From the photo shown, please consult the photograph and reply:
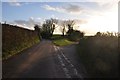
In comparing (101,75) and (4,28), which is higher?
(4,28)

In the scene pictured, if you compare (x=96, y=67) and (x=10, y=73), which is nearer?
(x=10, y=73)

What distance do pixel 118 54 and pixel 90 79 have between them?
81.9 inches

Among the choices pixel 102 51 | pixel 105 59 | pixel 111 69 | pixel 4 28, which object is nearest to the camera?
pixel 111 69

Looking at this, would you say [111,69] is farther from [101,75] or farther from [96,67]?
[96,67]

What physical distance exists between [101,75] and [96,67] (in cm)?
169

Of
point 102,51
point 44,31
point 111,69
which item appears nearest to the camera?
point 111,69

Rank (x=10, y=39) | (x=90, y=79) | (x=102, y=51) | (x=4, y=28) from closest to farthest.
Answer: (x=90, y=79) → (x=102, y=51) → (x=4, y=28) → (x=10, y=39)

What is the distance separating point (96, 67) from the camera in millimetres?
14133

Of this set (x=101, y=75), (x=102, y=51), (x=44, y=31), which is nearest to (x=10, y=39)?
(x=102, y=51)

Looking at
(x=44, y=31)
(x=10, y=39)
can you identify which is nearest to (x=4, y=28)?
(x=10, y=39)

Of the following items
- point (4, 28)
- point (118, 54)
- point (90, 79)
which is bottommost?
point (90, 79)

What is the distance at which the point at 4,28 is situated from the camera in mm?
A: 22906

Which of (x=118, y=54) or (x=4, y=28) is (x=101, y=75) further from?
(x=4, y=28)

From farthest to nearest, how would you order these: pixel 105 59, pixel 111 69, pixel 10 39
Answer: pixel 10 39 → pixel 105 59 → pixel 111 69
